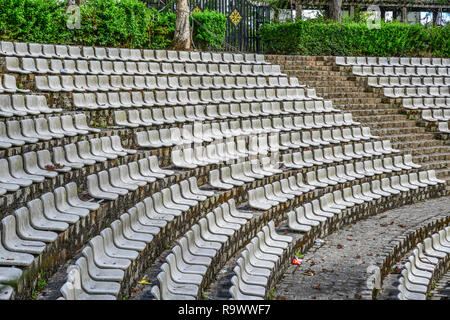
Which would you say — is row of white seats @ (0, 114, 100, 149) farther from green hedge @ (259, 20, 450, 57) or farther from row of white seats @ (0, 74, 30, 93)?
green hedge @ (259, 20, 450, 57)

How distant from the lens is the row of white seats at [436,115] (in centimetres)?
1394

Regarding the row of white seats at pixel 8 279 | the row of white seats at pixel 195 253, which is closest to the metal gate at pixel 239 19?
the row of white seats at pixel 195 253

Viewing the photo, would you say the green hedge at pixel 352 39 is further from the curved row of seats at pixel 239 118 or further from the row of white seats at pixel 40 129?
the row of white seats at pixel 40 129

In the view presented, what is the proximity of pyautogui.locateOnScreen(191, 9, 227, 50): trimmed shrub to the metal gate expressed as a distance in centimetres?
114

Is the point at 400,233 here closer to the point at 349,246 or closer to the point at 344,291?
the point at 349,246

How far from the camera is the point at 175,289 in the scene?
488 centimetres

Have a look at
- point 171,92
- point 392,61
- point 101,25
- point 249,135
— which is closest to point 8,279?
point 249,135

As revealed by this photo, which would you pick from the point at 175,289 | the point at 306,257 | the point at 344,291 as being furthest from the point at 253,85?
the point at 175,289

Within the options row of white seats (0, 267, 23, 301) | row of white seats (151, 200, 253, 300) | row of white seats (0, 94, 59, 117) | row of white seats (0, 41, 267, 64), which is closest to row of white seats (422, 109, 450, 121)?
row of white seats (0, 41, 267, 64)

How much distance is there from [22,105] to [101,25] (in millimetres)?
4967

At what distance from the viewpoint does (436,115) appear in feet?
46.3

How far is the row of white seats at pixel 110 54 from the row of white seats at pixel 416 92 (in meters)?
2.97

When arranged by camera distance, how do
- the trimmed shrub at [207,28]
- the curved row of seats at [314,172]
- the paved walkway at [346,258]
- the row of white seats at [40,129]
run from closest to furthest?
the paved walkway at [346,258], the row of white seats at [40,129], the curved row of seats at [314,172], the trimmed shrub at [207,28]

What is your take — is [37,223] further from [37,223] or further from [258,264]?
[258,264]
